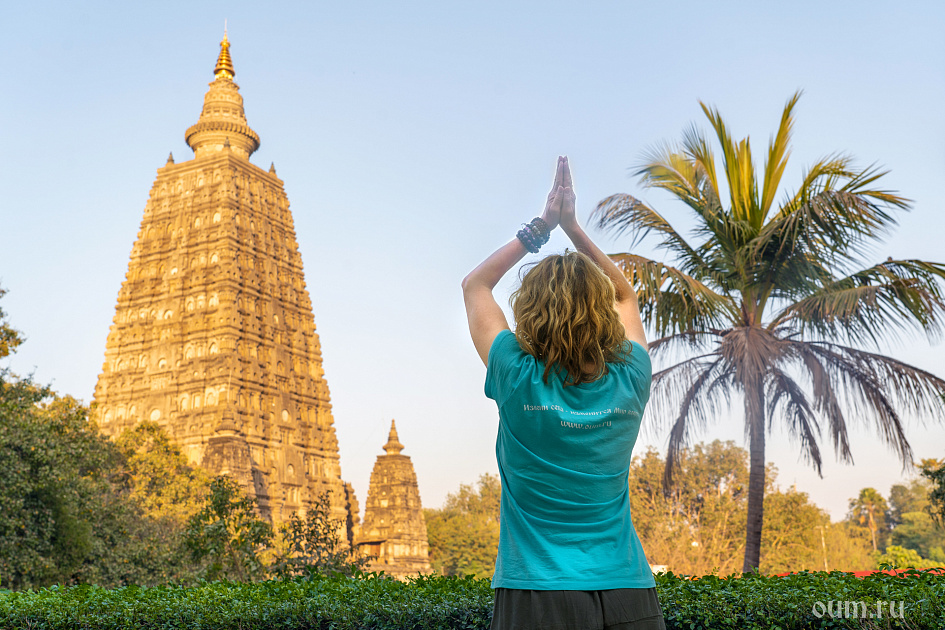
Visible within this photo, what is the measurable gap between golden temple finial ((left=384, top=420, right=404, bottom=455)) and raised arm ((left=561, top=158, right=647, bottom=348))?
166ft

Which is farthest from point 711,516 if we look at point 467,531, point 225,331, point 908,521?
point 908,521

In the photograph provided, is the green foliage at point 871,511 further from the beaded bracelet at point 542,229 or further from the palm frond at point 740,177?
the beaded bracelet at point 542,229

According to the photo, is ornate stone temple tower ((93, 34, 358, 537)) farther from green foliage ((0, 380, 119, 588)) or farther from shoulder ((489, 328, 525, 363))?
shoulder ((489, 328, 525, 363))

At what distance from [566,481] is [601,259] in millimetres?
759

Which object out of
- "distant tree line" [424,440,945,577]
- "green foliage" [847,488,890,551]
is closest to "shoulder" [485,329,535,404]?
"distant tree line" [424,440,945,577]

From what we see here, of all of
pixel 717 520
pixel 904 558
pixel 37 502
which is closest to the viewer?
pixel 37 502

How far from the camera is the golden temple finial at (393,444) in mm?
52156

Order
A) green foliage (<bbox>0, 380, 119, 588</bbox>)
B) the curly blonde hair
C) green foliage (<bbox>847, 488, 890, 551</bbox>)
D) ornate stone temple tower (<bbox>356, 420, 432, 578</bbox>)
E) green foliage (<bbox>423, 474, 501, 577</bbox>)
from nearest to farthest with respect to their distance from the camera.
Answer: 1. the curly blonde hair
2. green foliage (<bbox>0, 380, 119, 588</bbox>)
3. ornate stone temple tower (<bbox>356, 420, 432, 578</bbox>)
4. green foliage (<bbox>423, 474, 501, 577</bbox>)
5. green foliage (<bbox>847, 488, 890, 551</bbox>)

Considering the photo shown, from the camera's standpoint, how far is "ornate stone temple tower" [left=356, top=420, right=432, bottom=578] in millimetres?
50281

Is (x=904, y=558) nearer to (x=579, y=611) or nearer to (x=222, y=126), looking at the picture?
(x=579, y=611)

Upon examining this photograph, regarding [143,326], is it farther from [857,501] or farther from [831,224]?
[857,501]

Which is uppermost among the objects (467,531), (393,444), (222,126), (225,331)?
(222,126)

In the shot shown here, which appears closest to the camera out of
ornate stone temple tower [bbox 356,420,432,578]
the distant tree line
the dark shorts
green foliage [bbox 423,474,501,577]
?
the dark shorts

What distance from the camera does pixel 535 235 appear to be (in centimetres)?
262
